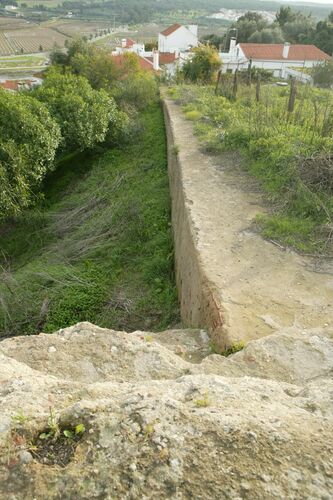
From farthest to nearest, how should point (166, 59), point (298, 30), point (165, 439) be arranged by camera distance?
point (298, 30) < point (166, 59) < point (165, 439)

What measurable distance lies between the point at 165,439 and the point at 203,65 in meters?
23.9

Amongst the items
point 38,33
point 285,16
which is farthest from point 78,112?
point 38,33

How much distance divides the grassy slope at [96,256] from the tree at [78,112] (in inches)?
44.6

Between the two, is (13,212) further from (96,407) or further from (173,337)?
(96,407)

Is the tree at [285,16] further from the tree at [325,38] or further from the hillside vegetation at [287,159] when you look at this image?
Answer: the hillside vegetation at [287,159]

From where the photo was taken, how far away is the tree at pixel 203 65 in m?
23.6

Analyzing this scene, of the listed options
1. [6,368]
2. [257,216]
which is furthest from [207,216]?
[6,368]

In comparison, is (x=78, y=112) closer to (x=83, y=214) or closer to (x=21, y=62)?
(x=83, y=214)

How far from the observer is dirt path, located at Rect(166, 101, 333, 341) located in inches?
200

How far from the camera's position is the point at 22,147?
11.1m

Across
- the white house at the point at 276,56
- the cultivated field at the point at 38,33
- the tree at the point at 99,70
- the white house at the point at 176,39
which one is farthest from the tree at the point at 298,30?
the cultivated field at the point at 38,33

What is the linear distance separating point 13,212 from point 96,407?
28.3 feet

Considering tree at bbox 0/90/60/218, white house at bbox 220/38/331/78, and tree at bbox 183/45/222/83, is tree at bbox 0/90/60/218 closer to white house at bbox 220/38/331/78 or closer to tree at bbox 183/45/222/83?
tree at bbox 183/45/222/83

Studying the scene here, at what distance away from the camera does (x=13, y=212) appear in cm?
1059
